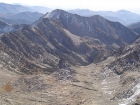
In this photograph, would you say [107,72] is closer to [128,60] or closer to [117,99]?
[128,60]

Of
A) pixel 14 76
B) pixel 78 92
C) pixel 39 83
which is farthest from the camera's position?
pixel 14 76

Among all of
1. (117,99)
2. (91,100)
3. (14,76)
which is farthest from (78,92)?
(14,76)

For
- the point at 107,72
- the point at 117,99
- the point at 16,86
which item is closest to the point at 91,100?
the point at 117,99

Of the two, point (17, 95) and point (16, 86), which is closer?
point (17, 95)

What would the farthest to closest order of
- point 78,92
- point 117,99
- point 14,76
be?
point 14,76 → point 78,92 → point 117,99

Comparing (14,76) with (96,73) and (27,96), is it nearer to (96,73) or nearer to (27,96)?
(27,96)

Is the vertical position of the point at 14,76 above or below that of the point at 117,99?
below
